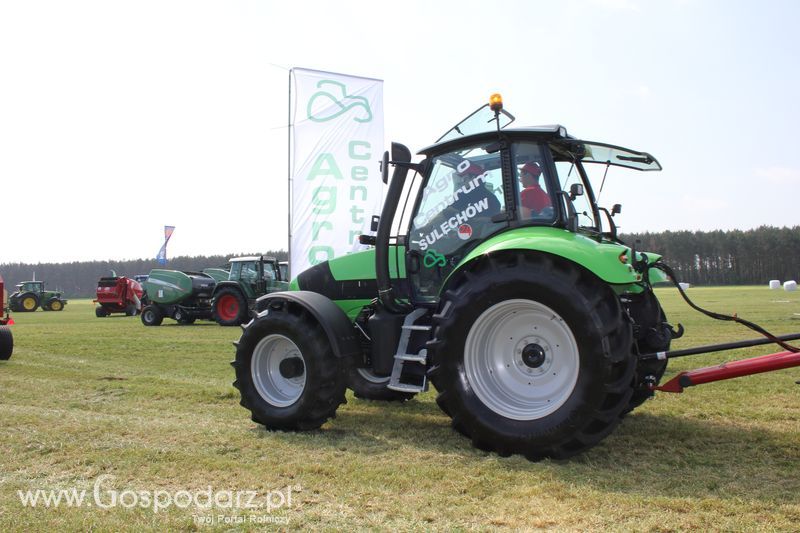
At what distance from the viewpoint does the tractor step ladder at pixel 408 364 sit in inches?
184

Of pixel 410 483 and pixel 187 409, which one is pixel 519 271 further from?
pixel 187 409

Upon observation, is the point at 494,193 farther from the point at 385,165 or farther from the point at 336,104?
the point at 336,104

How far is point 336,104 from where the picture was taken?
1270cm

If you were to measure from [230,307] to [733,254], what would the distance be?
236 ft

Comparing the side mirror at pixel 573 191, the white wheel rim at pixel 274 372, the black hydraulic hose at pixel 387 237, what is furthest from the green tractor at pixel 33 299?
the side mirror at pixel 573 191

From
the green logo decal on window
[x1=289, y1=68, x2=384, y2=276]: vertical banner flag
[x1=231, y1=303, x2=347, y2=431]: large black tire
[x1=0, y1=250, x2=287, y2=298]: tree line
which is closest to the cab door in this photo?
the green logo decal on window

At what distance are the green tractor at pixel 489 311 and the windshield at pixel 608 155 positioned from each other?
0.02 meters

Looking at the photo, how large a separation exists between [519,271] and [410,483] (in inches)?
59.0

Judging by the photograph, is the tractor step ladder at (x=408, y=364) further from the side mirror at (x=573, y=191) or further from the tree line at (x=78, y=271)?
the tree line at (x=78, y=271)

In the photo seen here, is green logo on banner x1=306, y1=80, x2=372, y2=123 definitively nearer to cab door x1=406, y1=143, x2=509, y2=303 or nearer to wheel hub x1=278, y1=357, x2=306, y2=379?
cab door x1=406, y1=143, x2=509, y2=303

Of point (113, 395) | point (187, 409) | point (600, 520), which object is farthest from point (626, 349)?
point (113, 395)

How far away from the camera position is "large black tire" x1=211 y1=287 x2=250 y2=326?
19.7m

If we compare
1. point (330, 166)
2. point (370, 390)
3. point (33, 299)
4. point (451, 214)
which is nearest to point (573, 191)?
point (451, 214)

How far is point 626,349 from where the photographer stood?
3.79m
